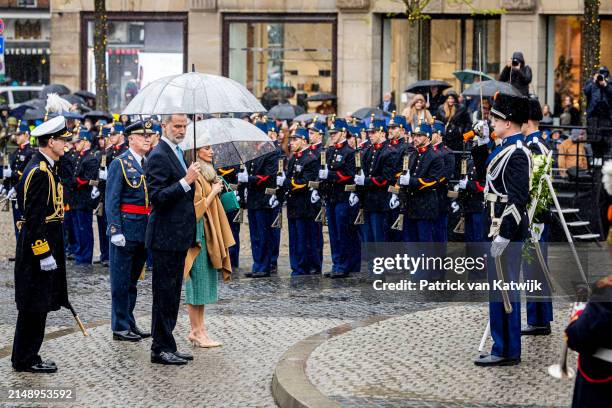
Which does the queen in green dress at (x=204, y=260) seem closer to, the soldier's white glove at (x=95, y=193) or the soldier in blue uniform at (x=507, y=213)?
the soldier in blue uniform at (x=507, y=213)

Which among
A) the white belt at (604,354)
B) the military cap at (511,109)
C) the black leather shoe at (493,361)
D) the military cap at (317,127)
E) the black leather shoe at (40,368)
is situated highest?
the military cap at (511,109)

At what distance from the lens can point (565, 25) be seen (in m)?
32.1

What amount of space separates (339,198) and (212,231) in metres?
6.10

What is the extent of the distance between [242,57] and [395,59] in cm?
390

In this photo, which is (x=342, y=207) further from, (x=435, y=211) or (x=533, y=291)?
(x=533, y=291)

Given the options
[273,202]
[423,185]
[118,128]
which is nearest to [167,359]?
[423,185]

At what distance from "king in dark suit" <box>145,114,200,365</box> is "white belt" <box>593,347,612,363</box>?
494 centimetres

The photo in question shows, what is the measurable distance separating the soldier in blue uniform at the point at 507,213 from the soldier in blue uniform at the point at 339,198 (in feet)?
22.2

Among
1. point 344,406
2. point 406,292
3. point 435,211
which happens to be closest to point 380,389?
point 344,406

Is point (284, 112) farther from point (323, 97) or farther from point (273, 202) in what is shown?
point (273, 202)

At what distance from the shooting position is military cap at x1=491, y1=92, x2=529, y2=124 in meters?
10.8

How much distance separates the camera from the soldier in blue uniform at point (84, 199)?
19.3m

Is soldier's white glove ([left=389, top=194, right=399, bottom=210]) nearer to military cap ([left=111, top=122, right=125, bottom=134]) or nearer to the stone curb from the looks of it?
military cap ([left=111, top=122, right=125, bottom=134])

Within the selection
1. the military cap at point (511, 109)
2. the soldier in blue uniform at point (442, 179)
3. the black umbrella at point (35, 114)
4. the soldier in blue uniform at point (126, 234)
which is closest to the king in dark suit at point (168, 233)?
the soldier in blue uniform at point (126, 234)
